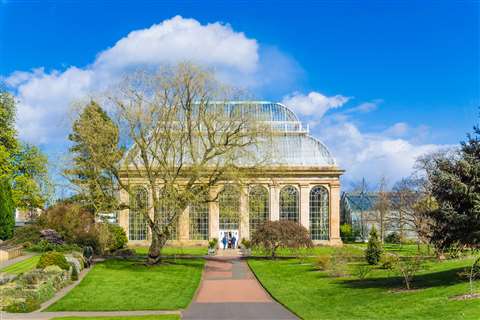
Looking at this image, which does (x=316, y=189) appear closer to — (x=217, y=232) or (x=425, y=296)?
(x=217, y=232)

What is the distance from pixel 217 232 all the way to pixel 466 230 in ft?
136

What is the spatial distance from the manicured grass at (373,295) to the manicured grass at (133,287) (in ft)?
14.5

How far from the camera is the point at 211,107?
36.8 meters

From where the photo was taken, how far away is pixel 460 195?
2108cm

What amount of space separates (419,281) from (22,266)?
22750 mm

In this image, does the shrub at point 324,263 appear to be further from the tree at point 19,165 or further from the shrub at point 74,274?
the tree at point 19,165

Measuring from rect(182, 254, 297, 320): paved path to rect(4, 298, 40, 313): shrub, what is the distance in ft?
19.9

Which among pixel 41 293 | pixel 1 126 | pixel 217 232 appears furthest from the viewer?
pixel 217 232

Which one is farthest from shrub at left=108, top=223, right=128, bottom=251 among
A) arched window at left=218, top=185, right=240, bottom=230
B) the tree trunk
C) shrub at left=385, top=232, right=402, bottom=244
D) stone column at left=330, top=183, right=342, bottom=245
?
shrub at left=385, top=232, right=402, bottom=244

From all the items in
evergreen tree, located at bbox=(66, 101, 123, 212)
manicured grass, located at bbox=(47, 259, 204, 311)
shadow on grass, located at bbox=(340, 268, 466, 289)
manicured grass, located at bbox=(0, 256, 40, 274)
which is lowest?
manicured grass, located at bbox=(47, 259, 204, 311)

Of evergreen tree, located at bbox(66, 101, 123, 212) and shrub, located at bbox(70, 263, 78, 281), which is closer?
shrub, located at bbox(70, 263, 78, 281)

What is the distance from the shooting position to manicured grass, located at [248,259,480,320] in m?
18.0

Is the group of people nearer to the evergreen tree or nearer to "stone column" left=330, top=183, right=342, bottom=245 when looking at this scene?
"stone column" left=330, top=183, right=342, bottom=245

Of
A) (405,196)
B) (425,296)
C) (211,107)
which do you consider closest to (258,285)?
(425,296)
